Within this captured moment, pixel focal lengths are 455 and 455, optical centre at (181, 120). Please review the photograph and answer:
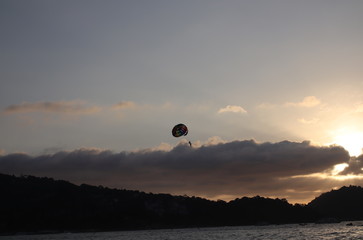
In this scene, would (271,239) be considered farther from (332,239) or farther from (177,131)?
(177,131)

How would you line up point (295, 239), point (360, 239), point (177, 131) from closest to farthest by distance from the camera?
point (177, 131)
point (360, 239)
point (295, 239)

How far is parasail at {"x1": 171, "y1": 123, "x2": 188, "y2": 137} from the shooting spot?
348ft

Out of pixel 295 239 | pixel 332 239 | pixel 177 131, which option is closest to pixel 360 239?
pixel 332 239

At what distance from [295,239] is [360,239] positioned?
78.6 feet

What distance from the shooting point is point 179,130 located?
10744 cm

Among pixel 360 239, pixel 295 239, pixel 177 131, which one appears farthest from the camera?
pixel 295 239

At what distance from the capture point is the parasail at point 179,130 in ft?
348

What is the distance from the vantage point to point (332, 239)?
6304 inches

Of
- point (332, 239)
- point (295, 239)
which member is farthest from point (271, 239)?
point (332, 239)

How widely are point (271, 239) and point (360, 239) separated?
34448 millimetres

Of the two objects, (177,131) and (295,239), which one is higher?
(177,131)

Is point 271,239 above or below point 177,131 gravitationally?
below

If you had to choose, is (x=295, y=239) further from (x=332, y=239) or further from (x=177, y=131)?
(x=177, y=131)

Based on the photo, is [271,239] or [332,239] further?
[271,239]
